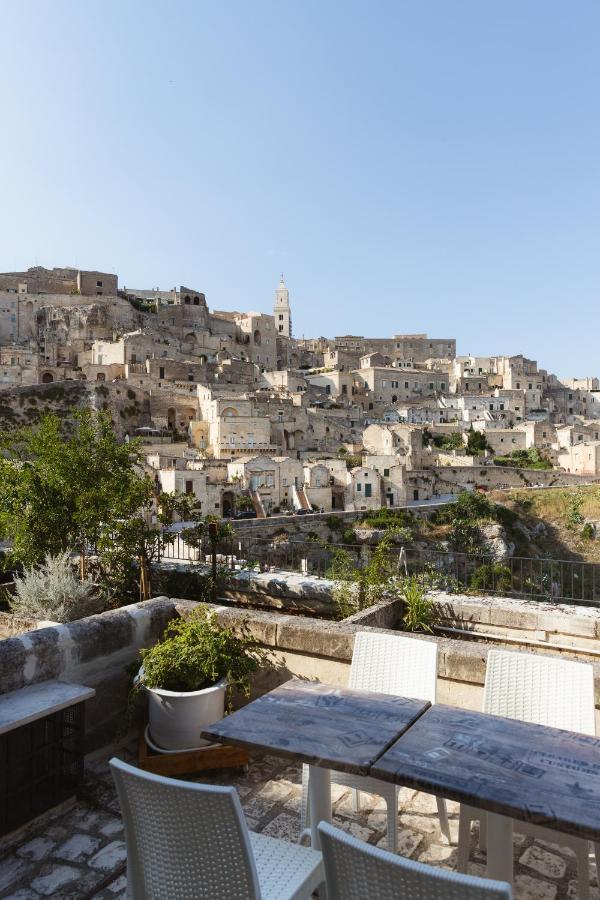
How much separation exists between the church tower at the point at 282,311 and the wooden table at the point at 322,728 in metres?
103

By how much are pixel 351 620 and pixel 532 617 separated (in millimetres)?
1673

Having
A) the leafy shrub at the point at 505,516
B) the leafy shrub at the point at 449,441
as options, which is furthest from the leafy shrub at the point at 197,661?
the leafy shrub at the point at 449,441

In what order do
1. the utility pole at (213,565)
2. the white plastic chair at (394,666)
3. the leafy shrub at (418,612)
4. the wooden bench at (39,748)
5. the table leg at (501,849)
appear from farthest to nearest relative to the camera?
the utility pole at (213,565) < the leafy shrub at (418,612) < the white plastic chair at (394,666) < the wooden bench at (39,748) < the table leg at (501,849)

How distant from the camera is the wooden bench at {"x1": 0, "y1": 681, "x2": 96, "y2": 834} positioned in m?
3.66

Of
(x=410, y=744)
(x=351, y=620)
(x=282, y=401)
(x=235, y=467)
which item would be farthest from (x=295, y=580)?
(x=282, y=401)

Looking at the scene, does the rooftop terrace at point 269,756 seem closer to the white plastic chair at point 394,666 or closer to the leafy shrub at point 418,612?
the leafy shrub at point 418,612

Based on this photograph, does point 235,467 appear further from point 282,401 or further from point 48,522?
point 48,522

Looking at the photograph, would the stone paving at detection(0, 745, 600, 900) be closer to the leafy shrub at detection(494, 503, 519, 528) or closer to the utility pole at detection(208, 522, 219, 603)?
the utility pole at detection(208, 522, 219, 603)

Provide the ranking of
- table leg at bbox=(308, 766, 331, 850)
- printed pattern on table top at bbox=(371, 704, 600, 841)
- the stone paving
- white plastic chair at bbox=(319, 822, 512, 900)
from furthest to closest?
1. the stone paving
2. table leg at bbox=(308, 766, 331, 850)
3. printed pattern on table top at bbox=(371, 704, 600, 841)
4. white plastic chair at bbox=(319, 822, 512, 900)

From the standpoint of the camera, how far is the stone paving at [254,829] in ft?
10.5

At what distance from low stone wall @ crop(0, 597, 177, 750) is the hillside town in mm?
29578

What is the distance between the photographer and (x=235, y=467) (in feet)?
130

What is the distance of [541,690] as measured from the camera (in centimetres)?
352

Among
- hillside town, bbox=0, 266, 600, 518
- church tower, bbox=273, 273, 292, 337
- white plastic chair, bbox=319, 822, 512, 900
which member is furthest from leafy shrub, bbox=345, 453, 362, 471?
church tower, bbox=273, 273, 292, 337
